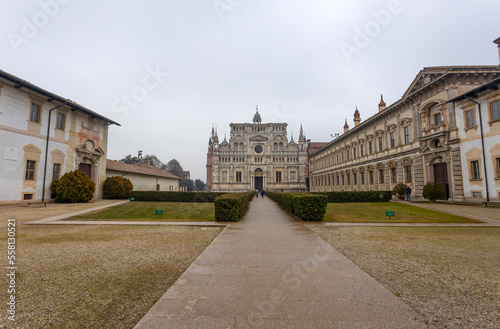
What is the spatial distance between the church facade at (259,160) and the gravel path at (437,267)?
184ft

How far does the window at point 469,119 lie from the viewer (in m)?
19.4

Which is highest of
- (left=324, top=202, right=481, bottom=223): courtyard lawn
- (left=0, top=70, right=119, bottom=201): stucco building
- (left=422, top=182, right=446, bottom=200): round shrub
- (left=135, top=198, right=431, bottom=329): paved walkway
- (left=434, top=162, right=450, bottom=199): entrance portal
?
(left=0, top=70, right=119, bottom=201): stucco building

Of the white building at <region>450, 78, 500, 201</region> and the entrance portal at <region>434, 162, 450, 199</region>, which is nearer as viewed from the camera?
the white building at <region>450, 78, 500, 201</region>

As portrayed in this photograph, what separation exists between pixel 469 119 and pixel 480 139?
2050mm

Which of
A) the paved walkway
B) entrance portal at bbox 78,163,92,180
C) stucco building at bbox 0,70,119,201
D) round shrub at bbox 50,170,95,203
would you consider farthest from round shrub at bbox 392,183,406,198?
entrance portal at bbox 78,163,92,180

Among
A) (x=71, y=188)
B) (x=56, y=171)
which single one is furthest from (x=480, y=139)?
(x=56, y=171)

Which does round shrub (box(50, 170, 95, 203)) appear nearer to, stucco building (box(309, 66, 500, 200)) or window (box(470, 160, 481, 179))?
stucco building (box(309, 66, 500, 200))

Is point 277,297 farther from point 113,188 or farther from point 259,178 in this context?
point 259,178

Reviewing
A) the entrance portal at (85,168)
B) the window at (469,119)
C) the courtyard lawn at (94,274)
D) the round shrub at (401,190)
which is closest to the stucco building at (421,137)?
the window at (469,119)

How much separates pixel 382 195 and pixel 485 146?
872 cm

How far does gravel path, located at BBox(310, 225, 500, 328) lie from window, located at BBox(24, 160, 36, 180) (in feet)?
71.6

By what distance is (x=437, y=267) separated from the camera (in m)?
5.10

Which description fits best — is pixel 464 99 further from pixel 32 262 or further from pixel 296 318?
pixel 32 262

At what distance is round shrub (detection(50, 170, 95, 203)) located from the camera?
20.1m
